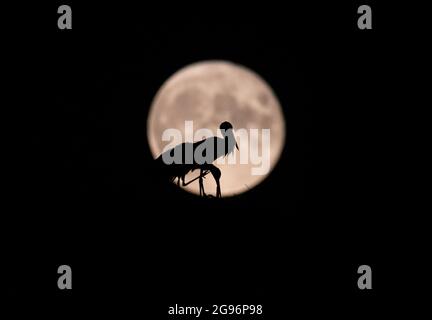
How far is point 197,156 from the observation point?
11531 mm

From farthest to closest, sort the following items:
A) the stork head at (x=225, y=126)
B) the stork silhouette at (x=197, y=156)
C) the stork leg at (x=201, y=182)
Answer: the stork head at (x=225, y=126)
the stork silhouette at (x=197, y=156)
the stork leg at (x=201, y=182)

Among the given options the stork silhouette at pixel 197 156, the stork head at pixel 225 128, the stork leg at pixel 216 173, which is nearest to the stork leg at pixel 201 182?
the stork silhouette at pixel 197 156

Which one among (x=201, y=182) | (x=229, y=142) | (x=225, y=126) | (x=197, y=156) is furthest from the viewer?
(x=229, y=142)

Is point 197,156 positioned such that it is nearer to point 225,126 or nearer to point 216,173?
point 216,173

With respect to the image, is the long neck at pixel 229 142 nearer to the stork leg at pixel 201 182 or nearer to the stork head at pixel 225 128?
the stork head at pixel 225 128

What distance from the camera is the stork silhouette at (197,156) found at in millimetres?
11438

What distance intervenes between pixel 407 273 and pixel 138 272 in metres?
5.23

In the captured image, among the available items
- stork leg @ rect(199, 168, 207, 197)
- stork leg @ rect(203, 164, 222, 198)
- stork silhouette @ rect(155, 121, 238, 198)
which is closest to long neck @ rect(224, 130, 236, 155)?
stork silhouette @ rect(155, 121, 238, 198)

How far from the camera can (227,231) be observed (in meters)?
11.0

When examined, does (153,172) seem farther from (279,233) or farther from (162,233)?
(279,233)

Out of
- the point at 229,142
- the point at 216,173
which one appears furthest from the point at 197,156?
the point at 229,142

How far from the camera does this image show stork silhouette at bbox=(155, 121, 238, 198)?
450 inches
